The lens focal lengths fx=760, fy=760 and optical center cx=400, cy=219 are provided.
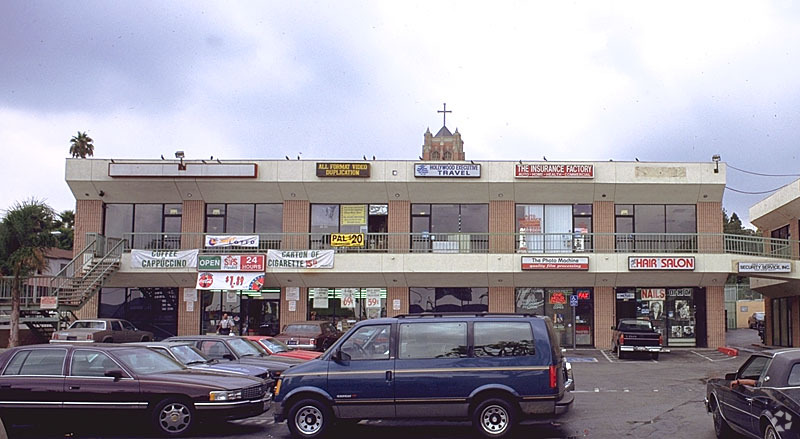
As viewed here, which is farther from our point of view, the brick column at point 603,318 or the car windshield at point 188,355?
the brick column at point 603,318

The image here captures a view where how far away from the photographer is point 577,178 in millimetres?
33250

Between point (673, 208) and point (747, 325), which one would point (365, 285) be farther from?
point (747, 325)

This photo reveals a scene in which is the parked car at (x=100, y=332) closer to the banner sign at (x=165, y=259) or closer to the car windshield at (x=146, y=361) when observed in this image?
the banner sign at (x=165, y=259)

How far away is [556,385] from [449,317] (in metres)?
2.00

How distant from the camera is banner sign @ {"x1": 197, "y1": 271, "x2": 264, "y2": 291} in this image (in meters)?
33.3

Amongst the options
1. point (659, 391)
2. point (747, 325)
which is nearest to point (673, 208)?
point (659, 391)

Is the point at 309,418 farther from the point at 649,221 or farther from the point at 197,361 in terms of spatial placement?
the point at 649,221

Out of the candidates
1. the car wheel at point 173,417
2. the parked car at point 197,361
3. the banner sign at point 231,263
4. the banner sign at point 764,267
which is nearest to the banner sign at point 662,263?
the banner sign at point 764,267

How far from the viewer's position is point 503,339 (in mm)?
12219

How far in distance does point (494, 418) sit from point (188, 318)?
2549 cm

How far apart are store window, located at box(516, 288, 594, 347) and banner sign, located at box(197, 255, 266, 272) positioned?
11704 millimetres

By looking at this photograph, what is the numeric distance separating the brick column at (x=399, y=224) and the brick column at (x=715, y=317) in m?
13.7

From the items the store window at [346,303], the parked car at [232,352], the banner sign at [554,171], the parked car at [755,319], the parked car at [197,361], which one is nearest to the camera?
the parked car at [197,361]

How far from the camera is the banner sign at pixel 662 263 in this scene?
1282 inches
